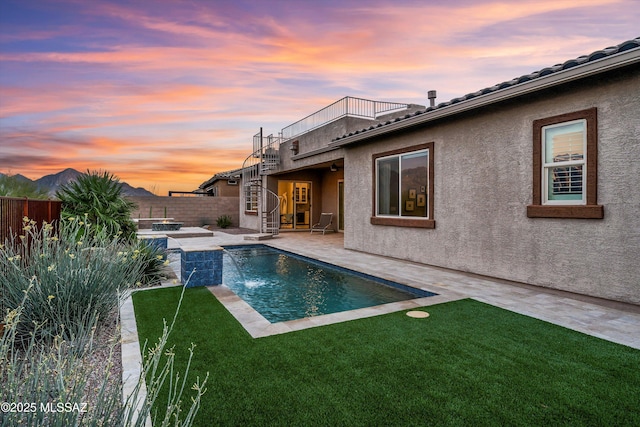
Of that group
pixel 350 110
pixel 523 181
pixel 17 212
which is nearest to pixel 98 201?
pixel 17 212

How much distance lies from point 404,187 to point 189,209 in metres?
14.9

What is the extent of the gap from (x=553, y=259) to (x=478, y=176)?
6.27 feet

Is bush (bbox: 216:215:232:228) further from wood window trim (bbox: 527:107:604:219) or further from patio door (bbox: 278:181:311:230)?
wood window trim (bbox: 527:107:604:219)

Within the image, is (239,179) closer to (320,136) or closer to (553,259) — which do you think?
Answer: (320,136)

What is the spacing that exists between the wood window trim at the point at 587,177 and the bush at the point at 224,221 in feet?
55.5

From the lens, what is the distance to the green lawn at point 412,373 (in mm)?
2264

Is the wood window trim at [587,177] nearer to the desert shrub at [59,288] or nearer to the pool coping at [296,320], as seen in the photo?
the pool coping at [296,320]

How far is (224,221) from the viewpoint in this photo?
20.1 m

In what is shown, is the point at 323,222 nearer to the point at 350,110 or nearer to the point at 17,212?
the point at 350,110

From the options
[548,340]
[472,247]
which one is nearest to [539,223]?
[472,247]

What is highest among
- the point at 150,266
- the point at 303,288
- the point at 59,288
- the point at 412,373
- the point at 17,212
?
the point at 17,212

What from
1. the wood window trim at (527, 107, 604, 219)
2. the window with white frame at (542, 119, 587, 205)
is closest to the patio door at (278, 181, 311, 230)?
the wood window trim at (527, 107, 604, 219)

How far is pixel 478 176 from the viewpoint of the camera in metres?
6.52

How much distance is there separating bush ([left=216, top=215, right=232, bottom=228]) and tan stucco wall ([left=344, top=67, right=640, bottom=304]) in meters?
13.3
